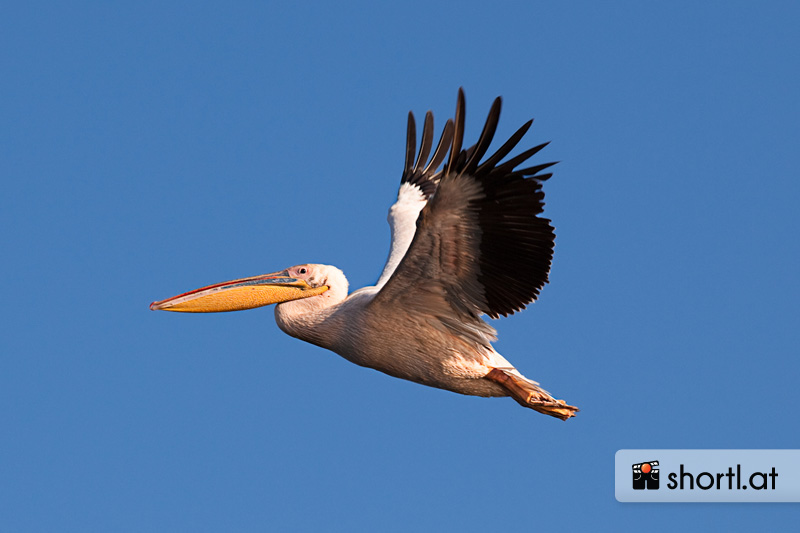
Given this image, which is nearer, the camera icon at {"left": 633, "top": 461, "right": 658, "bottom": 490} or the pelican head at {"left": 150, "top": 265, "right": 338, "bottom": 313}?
the pelican head at {"left": 150, "top": 265, "right": 338, "bottom": 313}

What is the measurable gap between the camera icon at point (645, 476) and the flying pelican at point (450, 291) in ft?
6.80

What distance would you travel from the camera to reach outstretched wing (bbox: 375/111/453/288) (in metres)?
12.8

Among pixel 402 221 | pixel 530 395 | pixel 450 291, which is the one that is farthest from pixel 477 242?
pixel 402 221

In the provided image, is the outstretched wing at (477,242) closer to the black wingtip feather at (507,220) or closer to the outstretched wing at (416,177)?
the black wingtip feather at (507,220)

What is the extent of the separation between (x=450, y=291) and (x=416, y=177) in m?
3.32

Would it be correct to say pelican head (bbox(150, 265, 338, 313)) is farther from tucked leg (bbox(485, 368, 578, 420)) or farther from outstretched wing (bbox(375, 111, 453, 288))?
tucked leg (bbox(485, 368, 578, 420))

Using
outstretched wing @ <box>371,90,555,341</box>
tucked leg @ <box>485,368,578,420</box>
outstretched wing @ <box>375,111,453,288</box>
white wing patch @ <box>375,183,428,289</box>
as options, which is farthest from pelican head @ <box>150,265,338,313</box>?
tucked leg @ <box>485,368,578,420</box>

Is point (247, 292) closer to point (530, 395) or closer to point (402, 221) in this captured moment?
point (402, 221)

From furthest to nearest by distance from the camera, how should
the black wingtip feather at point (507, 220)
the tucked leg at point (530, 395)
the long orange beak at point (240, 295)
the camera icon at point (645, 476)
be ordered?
the camera icon at point (645, 476) < the long orange beak at point (240, 295) < the tucked leg at point (530, 395) < the black wingtip feather at point (507, 220)

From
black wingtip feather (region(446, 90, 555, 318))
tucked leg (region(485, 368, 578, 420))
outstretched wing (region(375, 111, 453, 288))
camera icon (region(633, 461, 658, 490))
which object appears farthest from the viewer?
outstretched wing (region(375, 111, 453, 288))

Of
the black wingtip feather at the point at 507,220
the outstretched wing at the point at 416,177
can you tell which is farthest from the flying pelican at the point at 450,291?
the outstretched wing at the point at 416,177

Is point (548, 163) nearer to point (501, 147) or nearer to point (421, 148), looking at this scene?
point (501, 147)

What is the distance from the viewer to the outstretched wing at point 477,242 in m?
9.47

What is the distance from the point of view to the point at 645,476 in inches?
485
